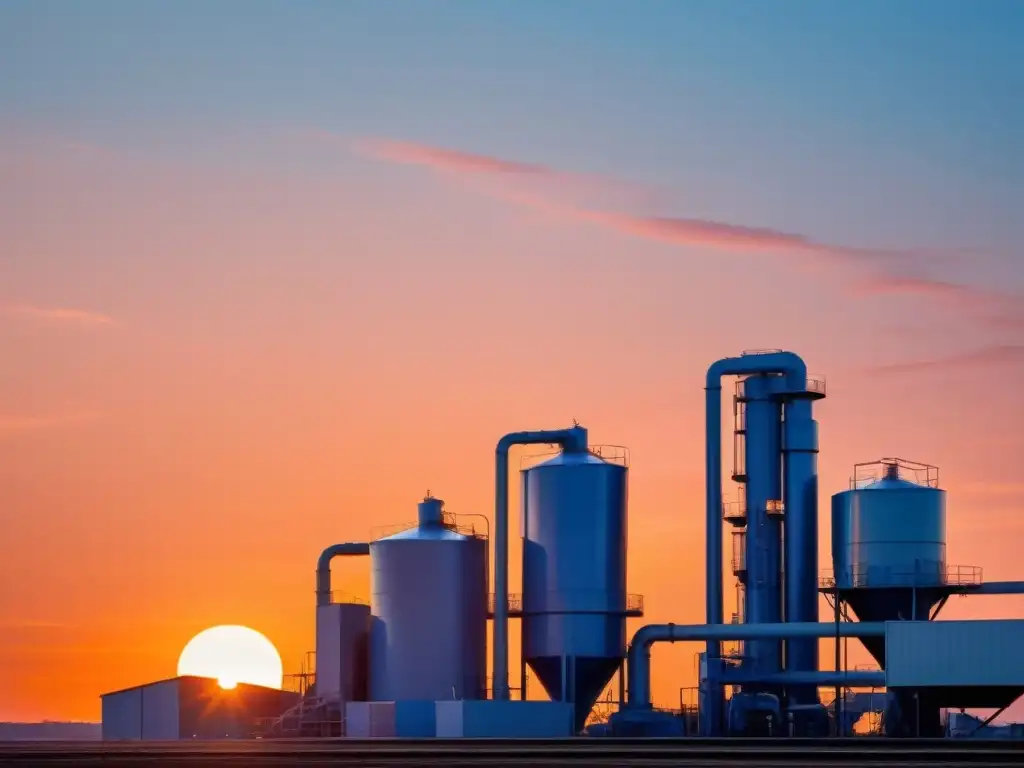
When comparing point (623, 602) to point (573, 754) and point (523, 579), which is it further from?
point (573, 754)

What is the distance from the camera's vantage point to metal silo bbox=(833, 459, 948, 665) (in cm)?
9250

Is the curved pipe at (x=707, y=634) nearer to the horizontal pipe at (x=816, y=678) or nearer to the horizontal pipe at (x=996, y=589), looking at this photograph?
the horizontal pipe at (x=816, y=678)

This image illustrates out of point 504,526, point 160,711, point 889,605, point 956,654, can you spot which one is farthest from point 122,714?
point 956,654

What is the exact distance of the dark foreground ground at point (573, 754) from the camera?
52188 mm

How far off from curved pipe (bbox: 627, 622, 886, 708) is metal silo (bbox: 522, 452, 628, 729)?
1.52 meters

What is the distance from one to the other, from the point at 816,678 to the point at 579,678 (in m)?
10.5

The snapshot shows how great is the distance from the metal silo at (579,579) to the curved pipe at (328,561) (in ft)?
34.5

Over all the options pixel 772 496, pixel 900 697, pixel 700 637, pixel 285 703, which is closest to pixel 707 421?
pixel 772 496

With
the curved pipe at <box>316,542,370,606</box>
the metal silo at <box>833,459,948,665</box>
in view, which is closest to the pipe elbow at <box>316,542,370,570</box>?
the curved pipe at <box>316,542,370,606</box>

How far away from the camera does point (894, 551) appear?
92.6 m

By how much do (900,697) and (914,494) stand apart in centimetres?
1064

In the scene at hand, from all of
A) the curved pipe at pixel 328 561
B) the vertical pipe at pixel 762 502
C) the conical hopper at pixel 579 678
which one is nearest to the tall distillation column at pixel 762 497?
the vertical pipe at pixel 762 502

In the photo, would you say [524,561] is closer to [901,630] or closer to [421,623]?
[421,623]

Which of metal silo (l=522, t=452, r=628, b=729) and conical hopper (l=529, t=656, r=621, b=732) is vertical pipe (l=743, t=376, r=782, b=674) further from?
conical hopper (l=529, t=656, r=621, b=732)
